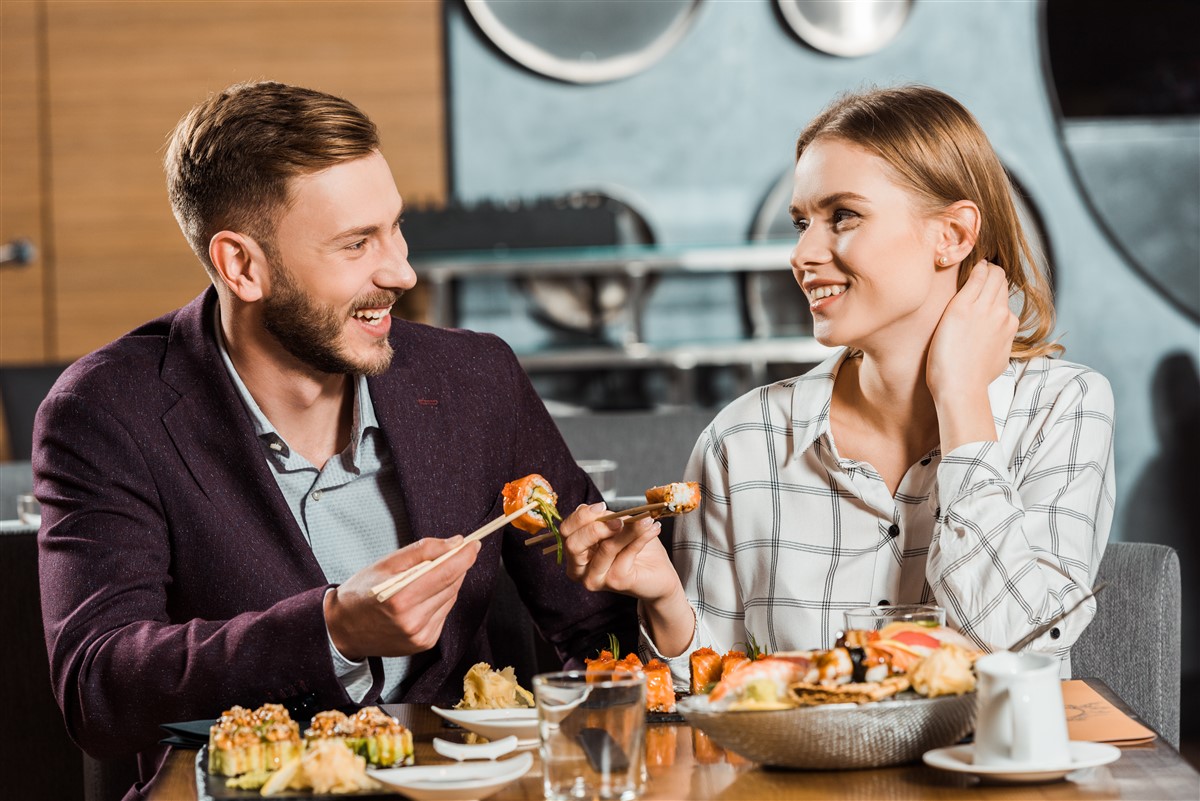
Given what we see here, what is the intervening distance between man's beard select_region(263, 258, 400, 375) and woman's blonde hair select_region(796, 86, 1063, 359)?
2.08ft

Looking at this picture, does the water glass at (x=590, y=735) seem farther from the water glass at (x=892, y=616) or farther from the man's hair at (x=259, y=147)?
the man's hair at (x=259, y=147)

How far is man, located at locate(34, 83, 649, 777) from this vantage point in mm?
1668

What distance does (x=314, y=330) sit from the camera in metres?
1.79

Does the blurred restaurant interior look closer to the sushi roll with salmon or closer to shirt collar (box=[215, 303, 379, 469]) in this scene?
shirt collar (box=[215, 303, 379, 469])

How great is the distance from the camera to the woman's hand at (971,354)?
162 centimetres

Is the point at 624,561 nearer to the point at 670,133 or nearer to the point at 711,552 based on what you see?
the point at 711,552

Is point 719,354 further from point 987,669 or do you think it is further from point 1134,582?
point 987,669

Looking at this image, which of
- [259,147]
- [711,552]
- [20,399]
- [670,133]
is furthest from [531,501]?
[670,133]

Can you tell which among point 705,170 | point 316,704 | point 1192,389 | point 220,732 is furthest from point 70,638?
point 1192,389

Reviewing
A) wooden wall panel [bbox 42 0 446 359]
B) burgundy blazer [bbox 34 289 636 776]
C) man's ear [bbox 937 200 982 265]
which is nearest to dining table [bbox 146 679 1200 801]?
burgundy blazer [bbox 34 289 636 776]

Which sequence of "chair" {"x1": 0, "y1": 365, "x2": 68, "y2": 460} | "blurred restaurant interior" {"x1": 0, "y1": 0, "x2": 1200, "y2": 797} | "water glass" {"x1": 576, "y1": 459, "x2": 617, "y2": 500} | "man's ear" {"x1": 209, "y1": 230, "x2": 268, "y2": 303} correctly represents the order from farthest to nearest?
"blurred restaurant interior" {"x1": 0, "y1": 0, "x2": 1200, "y2": 797}, "chair" {"x1": 0, "y1": 365, "x2": 68, "y2": 460}, "water glass" {"x1": 576, "y1": 459, "x2": 617, "y2": 500}, "man's ear" {"x1": 209, "y1": 230, "x2": 268, "y2": 303}

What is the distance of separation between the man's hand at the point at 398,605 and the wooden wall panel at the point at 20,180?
376 cm

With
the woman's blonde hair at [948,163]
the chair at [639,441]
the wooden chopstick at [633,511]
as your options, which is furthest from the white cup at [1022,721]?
the chair at [639,441]

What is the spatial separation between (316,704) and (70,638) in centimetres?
32
